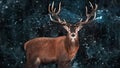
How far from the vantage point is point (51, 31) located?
17.0m

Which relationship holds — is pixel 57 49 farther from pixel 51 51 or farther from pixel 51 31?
pixel 51 31

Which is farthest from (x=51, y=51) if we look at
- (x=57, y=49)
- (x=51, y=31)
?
(x=51, y=31)

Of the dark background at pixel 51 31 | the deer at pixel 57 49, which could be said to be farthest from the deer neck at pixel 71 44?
the dark background at pixel 51 31

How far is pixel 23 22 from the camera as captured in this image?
17328 millimetres

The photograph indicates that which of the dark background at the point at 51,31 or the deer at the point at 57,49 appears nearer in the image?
the deer at the point at 57,49

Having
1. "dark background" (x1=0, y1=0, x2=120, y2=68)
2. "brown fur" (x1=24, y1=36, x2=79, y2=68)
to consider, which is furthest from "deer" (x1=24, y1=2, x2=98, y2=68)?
"dark background" (x1=0, y1=0, x2=120, y2=68)

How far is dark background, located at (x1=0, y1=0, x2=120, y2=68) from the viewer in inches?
667

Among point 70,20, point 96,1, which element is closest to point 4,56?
point 70,20

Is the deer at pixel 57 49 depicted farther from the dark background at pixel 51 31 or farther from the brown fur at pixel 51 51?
the dark background at pixel 51 31

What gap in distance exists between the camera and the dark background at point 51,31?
667 inches

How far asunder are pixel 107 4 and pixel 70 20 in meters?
1.48

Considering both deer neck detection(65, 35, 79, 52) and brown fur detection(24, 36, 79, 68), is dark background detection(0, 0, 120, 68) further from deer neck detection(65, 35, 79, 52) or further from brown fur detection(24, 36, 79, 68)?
deer neck detection(65, 35, 79, 52)

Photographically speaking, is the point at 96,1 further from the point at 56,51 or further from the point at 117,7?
the point at 56,51

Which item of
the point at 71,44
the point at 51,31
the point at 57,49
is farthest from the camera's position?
the point at 51,31
